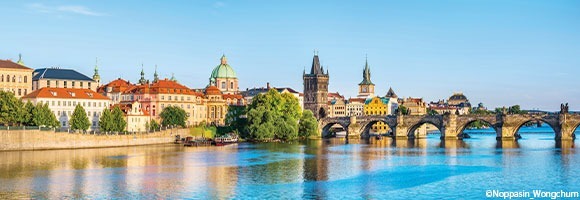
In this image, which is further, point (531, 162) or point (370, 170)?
point (531, 162)

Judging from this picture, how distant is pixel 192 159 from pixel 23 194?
27145 mm

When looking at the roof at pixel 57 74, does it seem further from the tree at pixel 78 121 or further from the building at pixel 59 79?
the tree at pixel 78 121

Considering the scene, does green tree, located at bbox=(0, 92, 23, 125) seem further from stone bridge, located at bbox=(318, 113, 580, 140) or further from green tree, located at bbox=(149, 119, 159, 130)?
stone bridge, located at bbox=(318, 113, 580, 140)

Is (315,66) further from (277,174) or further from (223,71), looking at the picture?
(277,174)

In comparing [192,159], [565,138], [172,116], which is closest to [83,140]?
[192,159]

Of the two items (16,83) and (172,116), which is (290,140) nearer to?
(172,116)

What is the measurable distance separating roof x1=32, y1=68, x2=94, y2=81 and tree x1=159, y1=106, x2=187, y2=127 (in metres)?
15.3

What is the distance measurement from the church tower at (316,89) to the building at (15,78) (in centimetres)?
7659

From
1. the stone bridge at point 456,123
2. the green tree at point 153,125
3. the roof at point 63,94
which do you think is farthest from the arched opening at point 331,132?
the roof at point 63,94

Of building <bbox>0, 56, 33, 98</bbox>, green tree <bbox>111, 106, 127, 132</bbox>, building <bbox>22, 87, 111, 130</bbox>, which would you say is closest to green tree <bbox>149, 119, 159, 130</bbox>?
building <bbox>22, 87, 111, 130</bbox>

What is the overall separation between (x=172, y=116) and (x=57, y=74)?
19.2 metres

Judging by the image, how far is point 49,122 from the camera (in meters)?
86.9

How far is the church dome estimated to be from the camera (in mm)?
167500

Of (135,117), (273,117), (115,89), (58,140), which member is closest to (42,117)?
(58,140)
